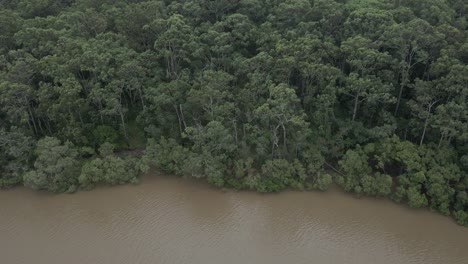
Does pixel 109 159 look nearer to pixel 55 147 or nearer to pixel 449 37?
pixel 55 147

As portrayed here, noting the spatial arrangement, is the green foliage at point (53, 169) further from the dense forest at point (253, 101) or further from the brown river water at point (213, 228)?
the brown river water at point (213, 228)

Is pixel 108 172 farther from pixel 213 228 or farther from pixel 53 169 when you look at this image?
pixel 213 228

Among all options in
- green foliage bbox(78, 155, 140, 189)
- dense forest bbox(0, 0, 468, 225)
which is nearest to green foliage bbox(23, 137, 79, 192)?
dense forest bbox(0, 0, 468, 225)

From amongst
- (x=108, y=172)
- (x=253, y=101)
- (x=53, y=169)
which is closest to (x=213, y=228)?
(x=108, y=172)

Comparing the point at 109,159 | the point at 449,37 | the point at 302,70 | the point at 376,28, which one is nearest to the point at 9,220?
the point at 109,159

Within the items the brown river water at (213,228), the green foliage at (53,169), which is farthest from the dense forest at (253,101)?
the brown river water at (213,228)

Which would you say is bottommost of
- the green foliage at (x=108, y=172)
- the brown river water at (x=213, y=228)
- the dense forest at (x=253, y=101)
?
the brown river water at (x=213, y=228)
